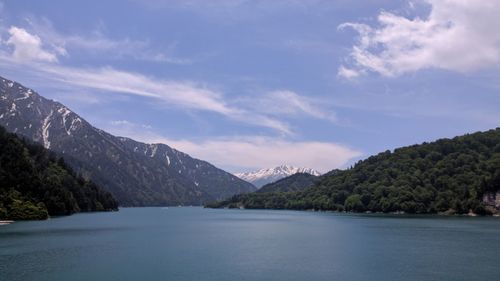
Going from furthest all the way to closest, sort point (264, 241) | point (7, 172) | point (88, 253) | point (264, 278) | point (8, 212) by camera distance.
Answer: point (7, 172)
point (8, 212)
point (264, 241)
point (88, 253)
point (264, 278)

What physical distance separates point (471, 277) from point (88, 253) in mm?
62275

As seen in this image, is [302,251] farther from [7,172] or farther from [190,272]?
[7,172]

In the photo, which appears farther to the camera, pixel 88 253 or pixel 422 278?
pixel 88 253

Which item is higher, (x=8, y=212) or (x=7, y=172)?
(x=7, y=172)

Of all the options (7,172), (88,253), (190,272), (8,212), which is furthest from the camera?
(7,172)

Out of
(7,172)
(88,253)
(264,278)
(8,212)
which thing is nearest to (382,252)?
(264,278)

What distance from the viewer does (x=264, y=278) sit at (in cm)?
6200

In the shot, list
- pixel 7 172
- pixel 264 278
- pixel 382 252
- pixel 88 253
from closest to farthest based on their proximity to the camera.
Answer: pixel 264 278 < pixel 88 253 < pixel 382 252 < pixel 7 172

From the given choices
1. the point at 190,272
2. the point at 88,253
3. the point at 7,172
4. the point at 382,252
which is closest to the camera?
the point at 190,272

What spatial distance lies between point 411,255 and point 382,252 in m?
6.38

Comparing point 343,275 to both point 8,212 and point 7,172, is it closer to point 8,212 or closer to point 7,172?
point 8,212

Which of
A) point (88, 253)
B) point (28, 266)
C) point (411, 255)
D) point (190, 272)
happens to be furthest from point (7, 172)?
point (411, 255)

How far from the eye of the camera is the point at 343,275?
215 ft

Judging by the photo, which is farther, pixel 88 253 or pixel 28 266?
pixel 88 253
